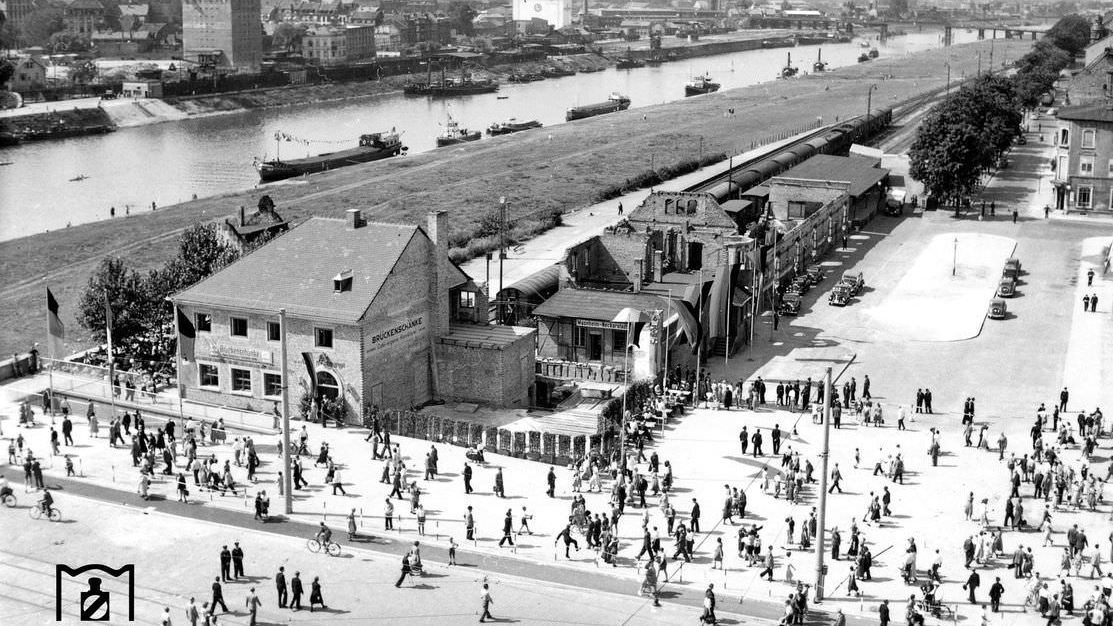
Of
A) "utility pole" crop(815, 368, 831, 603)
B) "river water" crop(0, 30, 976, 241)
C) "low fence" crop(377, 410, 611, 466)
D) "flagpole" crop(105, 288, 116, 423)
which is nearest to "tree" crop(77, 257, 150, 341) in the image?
"flagpole" crop(105, 288, 116, 423)

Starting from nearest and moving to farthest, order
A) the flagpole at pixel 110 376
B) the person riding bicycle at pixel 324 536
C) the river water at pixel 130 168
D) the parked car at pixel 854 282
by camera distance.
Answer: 1. the person riding bicycle at pixel 324 536
2. the flagpole at pixel 110 376
3. the parked car at pixel 854 282
4. the river water at pixel 130 168

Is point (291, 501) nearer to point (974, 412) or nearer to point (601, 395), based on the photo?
point (601, 395)

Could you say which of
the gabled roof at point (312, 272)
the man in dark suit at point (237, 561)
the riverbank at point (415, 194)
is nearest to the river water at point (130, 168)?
the riverbank at point (415, 194)

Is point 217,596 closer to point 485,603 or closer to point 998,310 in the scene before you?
point 485,603

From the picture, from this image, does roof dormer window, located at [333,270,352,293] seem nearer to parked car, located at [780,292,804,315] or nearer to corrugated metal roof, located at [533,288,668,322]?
corrugated metal roof, located at [533,288,668,322]

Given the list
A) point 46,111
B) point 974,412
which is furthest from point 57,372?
point 46,111

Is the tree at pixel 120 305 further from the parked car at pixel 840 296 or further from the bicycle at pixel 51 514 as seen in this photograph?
the parked car at pixel 840 296
